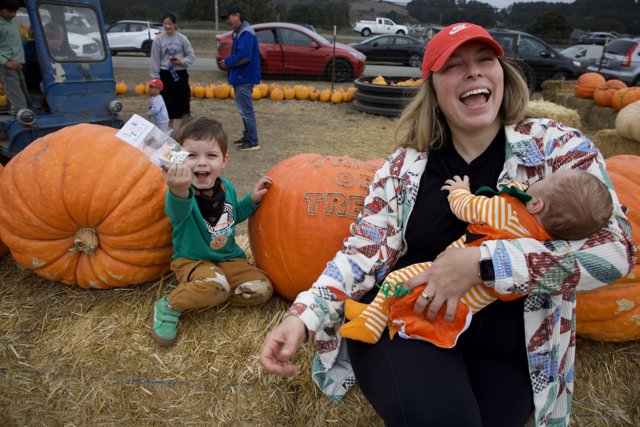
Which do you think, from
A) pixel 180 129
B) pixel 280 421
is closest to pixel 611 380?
pixel 280 421

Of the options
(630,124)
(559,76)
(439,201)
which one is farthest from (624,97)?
(439,201)

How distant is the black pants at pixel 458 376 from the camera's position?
140cm

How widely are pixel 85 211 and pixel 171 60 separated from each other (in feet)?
19.5

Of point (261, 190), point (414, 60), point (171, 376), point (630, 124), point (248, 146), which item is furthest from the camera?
point (414, 60)

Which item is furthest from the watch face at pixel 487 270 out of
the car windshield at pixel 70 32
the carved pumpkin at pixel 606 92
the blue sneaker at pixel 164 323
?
the carved pumpkin at pixel 606 92

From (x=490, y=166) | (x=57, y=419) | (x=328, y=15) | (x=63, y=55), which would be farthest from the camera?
(x=328, y=15)

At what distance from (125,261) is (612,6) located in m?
79.0

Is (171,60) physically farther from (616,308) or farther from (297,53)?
(297,53)

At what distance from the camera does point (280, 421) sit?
200cm

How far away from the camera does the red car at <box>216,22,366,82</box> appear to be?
14.4 metres

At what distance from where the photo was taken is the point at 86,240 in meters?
2.33

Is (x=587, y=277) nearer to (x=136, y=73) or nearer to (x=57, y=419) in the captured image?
(x=57, y=419)

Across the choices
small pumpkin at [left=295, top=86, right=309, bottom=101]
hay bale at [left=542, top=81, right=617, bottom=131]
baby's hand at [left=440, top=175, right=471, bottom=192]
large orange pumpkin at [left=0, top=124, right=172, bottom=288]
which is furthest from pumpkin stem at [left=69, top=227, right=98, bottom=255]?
hay bale at [left=542, top=81, right=617, bottom=131]

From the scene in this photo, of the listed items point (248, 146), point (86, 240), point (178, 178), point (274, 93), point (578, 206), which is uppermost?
point (578, 206)
